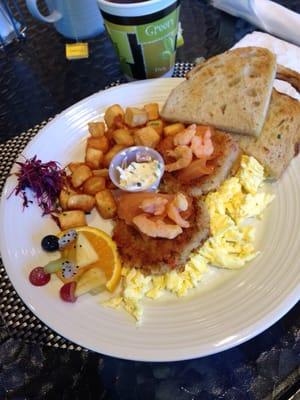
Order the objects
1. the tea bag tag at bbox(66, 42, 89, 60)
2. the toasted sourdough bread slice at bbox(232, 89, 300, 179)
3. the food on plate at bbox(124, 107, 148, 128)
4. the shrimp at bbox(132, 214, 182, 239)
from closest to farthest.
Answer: the shrimp at bbox(132, 214, 182, 239), the toasted sourdough bread slice at bbox(232, 89, 300, 179), the food on plate at bbox(124, 107, 148, 128), the tea bag tag at bbox(66, 42, 89, 60)

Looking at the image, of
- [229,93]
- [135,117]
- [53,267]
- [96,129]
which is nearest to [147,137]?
[135,117]

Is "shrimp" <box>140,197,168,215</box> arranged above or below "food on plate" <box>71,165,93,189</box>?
above

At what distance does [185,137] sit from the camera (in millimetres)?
1468

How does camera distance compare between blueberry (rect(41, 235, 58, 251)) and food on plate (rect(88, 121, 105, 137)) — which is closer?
blueberry (rect(41, 235, 58, 251))

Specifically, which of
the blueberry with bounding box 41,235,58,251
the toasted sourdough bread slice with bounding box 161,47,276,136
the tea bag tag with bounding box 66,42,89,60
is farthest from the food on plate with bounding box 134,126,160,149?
the tea bag tag with bounding box 66,42,89,60

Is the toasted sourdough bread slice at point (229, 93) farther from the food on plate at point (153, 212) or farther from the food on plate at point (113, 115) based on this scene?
the food on plate at point (113, 115)

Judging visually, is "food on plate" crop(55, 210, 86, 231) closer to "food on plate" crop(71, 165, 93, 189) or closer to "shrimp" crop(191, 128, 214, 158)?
"food on plate" crop(71, 165, 93, 189)

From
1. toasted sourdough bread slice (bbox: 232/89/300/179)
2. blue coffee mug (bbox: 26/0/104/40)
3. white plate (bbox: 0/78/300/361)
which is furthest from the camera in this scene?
blue coffee mug (bbox: 26/0/104/40)

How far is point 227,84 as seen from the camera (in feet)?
5.39

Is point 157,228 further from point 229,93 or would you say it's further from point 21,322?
point 229,93

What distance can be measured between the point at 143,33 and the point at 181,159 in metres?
0.52

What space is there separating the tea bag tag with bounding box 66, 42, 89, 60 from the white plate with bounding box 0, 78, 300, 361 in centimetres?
90

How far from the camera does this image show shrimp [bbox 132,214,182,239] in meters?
1.25

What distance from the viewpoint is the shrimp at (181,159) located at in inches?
56.1
